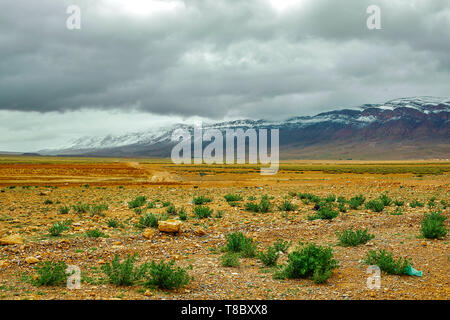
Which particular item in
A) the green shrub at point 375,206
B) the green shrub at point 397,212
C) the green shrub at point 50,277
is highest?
the green shrub at point 50,277

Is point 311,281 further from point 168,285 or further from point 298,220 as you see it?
point 298,220

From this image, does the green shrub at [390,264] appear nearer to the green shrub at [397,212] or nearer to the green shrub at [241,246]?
the green shrub at [241,246]

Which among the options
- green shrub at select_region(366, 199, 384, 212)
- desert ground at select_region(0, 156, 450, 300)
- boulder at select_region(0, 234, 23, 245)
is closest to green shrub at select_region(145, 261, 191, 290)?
desert ground at select_region(0, 156, 450, 300)

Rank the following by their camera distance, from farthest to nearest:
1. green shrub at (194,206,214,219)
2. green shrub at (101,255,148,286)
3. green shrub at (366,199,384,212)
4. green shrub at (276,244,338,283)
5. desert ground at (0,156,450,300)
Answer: green shrub at (366,199,384,212)
green shrub at (194,206,214,219)
green shrub at (276,244,338,283)
green shrub at (101,255,148,286)
desert ground at (0,156,450,300)

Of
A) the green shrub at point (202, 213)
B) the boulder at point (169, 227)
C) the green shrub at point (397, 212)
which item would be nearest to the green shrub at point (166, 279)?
the boulder at point (169, 227)

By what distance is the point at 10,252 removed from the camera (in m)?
8.59

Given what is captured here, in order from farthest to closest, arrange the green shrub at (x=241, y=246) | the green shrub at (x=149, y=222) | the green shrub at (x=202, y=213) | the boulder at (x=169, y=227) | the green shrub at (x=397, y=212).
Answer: the green shrub at (x=397, y=212)
the green shrub at (x=202, y=213)
the green shrub at (x=149, y=222)
the boulder at (x=169, y=227)
the green shrub at (x=241, y=246)

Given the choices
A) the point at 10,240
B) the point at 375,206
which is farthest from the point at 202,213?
the point at 375,206

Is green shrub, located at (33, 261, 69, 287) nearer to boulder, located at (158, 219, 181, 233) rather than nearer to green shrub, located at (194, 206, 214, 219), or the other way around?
boulder, located at (158, 219, 181, 233)

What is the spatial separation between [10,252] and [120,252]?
2.65 metres
